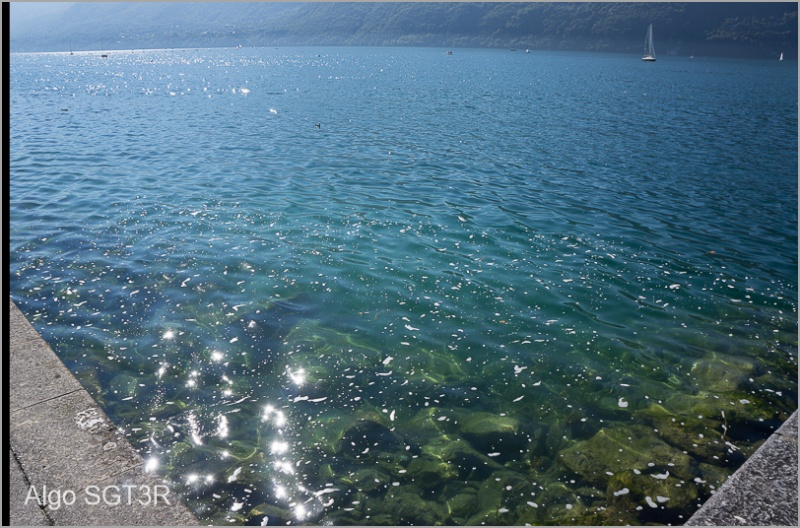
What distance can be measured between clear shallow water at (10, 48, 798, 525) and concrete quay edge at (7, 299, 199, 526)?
869 mm

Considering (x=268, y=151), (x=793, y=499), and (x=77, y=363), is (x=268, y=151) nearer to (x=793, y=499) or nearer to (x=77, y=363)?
(x=77, y=363)

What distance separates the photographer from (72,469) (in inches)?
205

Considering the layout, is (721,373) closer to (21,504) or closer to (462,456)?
(462,456)

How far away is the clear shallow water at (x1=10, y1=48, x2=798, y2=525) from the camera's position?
6473mm

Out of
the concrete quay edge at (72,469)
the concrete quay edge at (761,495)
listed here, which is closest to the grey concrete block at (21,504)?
the concrete quay edge at (72,469)

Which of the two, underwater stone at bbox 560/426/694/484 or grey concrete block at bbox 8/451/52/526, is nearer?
grey concrete block at bbox 8/451/52/526

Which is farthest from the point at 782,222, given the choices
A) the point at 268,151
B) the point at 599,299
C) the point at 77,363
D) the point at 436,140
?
the point at 268,151

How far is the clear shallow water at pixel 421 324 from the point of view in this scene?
21.2ft

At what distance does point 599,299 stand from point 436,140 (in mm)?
19851

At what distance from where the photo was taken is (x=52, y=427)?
574cm

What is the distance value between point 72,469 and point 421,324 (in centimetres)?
612

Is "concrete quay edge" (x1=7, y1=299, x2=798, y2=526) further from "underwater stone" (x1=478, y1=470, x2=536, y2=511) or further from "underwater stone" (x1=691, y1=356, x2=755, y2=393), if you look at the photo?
"underwater stone" (x1=691, y1=356, x2=755, y2=393)

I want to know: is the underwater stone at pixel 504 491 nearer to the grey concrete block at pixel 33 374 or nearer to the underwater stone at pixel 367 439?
the underwater stone at pixel 367 439

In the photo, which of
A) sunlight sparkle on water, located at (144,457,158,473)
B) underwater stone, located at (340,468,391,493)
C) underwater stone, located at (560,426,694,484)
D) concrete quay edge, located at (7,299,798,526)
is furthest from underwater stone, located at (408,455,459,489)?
sunlight sparkle on water, located at (144,457,158,473)
